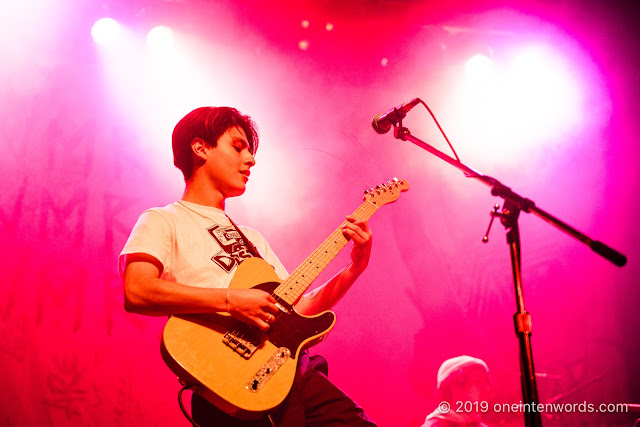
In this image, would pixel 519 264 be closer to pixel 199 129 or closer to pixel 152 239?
pixel 152 239

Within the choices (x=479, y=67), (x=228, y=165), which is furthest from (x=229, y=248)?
(x=479, y=67)

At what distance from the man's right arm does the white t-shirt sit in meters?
0.15

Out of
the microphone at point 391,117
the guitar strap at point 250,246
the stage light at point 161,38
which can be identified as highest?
the stage light at point 161,38

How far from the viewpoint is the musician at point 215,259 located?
1.92 meters

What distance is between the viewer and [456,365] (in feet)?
11.4

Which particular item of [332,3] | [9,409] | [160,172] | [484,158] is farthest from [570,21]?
[9,409]

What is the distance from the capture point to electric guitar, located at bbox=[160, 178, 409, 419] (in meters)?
1.77

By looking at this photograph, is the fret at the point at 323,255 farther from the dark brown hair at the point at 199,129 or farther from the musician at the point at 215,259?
the dark brown hair at the point at 199,129

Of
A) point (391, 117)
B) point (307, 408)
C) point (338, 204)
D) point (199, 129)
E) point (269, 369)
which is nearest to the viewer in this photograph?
point (269, 369)

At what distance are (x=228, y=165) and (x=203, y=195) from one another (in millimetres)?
217

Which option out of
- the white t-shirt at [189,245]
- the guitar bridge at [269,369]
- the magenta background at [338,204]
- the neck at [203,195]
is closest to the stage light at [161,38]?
the magenta background at [338,204]

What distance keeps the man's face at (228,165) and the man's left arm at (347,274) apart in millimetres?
661


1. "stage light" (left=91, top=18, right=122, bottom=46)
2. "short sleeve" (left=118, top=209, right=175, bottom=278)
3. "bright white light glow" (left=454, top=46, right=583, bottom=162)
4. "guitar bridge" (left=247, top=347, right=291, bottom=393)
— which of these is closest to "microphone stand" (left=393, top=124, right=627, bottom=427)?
"guitar bridge" (left=247, top=347, right=291, bottom=393)

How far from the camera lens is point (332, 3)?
4406mm
